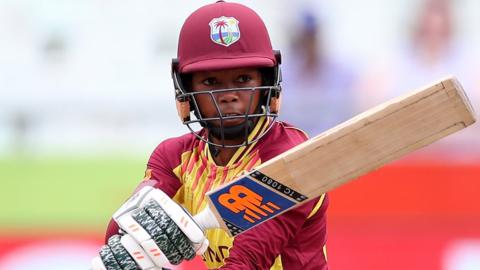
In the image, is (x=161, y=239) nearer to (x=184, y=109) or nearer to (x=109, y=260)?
(x=109, y=260)

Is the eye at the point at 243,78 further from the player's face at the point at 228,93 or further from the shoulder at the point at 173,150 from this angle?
the shoulder at the point at 173,150

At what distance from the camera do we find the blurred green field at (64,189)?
5.11 metres

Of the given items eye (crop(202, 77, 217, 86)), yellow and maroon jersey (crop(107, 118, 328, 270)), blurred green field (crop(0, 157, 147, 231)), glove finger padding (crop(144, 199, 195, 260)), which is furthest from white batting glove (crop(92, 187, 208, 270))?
blurred green field (crop(0, 157, 147, 231))

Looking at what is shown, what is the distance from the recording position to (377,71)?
17.9 feet

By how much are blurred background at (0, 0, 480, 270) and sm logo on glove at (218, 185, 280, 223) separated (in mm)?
2812

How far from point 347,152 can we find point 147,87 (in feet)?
12.2

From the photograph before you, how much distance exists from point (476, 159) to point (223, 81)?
2874mm

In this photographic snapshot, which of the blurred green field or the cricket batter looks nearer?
the cricket batter

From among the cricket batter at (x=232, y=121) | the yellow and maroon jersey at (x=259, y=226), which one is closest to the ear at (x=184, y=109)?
the cricket batter at (x=232, y=121)

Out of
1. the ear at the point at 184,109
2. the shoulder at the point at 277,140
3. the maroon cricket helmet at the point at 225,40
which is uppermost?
the maroon cricket helmet at the point at 225,40

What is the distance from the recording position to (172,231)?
2.04m

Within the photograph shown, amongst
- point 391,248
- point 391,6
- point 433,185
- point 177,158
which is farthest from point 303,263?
point 391,6

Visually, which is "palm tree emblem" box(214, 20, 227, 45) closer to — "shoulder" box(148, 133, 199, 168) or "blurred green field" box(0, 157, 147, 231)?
"shoulder" box(148, 133, 199, 168)

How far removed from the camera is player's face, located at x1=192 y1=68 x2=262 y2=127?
7.74 feet
